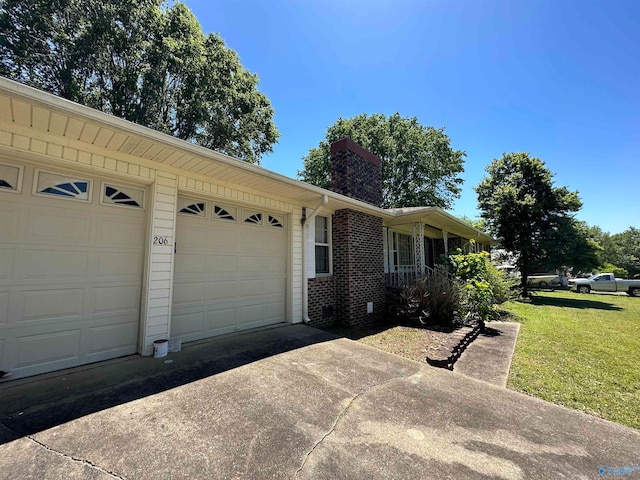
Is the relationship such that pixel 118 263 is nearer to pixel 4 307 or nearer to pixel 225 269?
pixel 4 307

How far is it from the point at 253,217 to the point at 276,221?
615 millimetres

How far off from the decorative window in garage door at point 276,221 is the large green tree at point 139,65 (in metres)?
10.5

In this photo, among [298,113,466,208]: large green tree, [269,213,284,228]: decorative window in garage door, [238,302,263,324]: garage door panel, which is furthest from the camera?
[298,113,466,208]: large green tree

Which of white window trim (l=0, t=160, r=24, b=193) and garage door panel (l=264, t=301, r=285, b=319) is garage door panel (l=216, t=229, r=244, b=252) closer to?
garage door panel (l=264, t=301, r=285, b=319)

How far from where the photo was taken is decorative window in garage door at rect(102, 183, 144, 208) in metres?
3.85

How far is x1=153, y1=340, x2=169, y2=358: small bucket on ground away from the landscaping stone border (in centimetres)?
409

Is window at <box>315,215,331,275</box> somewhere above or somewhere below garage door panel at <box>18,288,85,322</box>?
above

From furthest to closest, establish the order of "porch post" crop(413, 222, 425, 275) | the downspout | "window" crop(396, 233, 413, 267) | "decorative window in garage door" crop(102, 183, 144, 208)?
"window" crop(396, 233, 413, 267), "porch post" crop(413, 222, 425, 275), the downspout, "decorative window in garage door" crop(102, 183, 144, 208)

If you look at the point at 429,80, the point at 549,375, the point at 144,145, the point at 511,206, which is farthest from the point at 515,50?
the point at 511,206

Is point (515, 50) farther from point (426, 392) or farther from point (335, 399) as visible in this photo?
point (335, 399)

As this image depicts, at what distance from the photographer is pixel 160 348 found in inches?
155

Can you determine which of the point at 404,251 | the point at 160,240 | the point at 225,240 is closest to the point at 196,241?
the point at 225,240

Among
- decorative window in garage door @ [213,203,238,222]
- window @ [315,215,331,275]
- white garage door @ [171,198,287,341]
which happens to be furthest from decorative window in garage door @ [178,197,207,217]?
window @ [315,215,331,275]

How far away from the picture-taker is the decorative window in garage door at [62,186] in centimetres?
335
